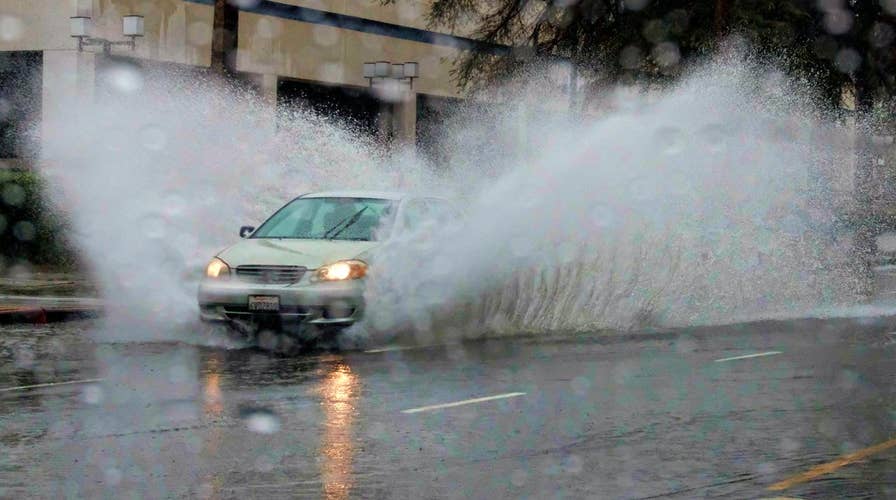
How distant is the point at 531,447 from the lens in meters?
10.1

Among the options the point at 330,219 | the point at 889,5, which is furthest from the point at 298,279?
the point at 889,5

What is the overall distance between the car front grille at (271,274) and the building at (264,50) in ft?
69.3

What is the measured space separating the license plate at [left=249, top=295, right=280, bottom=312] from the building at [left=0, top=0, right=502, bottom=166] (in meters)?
21.5

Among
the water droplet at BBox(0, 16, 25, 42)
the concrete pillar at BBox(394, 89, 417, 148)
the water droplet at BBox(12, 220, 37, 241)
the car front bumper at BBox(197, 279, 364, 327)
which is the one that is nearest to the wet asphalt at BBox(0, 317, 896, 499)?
the car front bumper at BBox(197, 279, 364, 327)

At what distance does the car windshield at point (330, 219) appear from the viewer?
17516 mm

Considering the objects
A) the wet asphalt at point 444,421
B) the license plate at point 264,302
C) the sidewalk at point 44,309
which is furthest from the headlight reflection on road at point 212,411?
the sidewalk at point 44,309

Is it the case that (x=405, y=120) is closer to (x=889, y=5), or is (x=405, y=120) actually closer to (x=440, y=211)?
(x=889, y=5)

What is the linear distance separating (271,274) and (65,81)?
2176 centimetres

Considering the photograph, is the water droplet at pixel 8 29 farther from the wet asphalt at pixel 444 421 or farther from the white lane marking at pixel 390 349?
the white lane marking at pixel 390 349

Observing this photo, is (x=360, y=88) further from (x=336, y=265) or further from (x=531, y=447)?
(x=531, y=447)

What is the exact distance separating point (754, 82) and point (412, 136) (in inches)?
711

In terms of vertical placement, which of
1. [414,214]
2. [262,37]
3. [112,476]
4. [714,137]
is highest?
[262,37]

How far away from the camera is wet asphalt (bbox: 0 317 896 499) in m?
8.84

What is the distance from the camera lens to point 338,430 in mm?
10609
